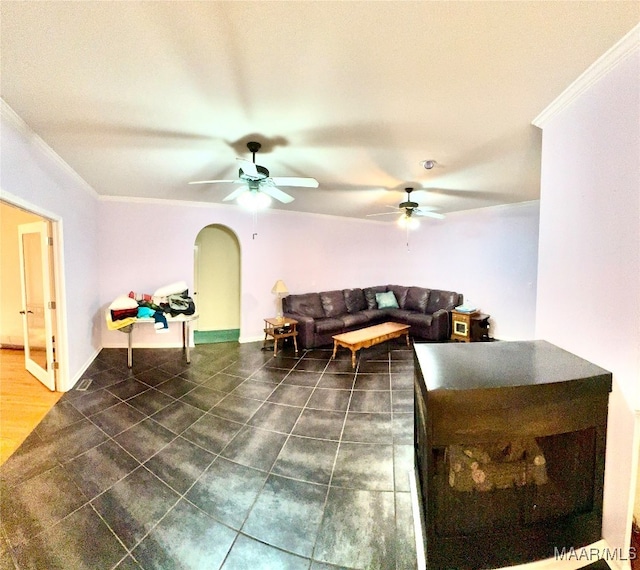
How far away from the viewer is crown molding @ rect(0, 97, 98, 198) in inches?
71.1

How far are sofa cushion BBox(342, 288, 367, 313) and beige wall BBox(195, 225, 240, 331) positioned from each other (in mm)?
2387

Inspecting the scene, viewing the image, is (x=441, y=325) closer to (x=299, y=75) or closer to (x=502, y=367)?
(x=502, y=367)

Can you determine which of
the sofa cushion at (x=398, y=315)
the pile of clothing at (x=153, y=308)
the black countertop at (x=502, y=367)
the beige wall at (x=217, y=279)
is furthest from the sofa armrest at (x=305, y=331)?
the black countertop at (x=502, y=367)

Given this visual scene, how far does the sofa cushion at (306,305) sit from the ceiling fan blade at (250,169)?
294 centimetres

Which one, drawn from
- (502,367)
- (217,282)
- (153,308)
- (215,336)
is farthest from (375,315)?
(502,367)

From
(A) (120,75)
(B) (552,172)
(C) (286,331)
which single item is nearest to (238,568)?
(A) (120,75)

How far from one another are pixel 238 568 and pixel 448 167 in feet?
11.8

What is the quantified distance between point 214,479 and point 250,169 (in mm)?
2350

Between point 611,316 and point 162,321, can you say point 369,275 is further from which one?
point 611,316

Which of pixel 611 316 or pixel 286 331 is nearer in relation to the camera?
pixel 611 316

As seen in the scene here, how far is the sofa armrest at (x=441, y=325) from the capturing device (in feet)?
15.9

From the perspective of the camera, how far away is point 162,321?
3613 mm

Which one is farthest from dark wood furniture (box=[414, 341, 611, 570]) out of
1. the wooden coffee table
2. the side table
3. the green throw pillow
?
the green throw pillow

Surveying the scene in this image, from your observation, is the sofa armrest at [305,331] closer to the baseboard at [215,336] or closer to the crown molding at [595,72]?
the baseboard at [215,336]
